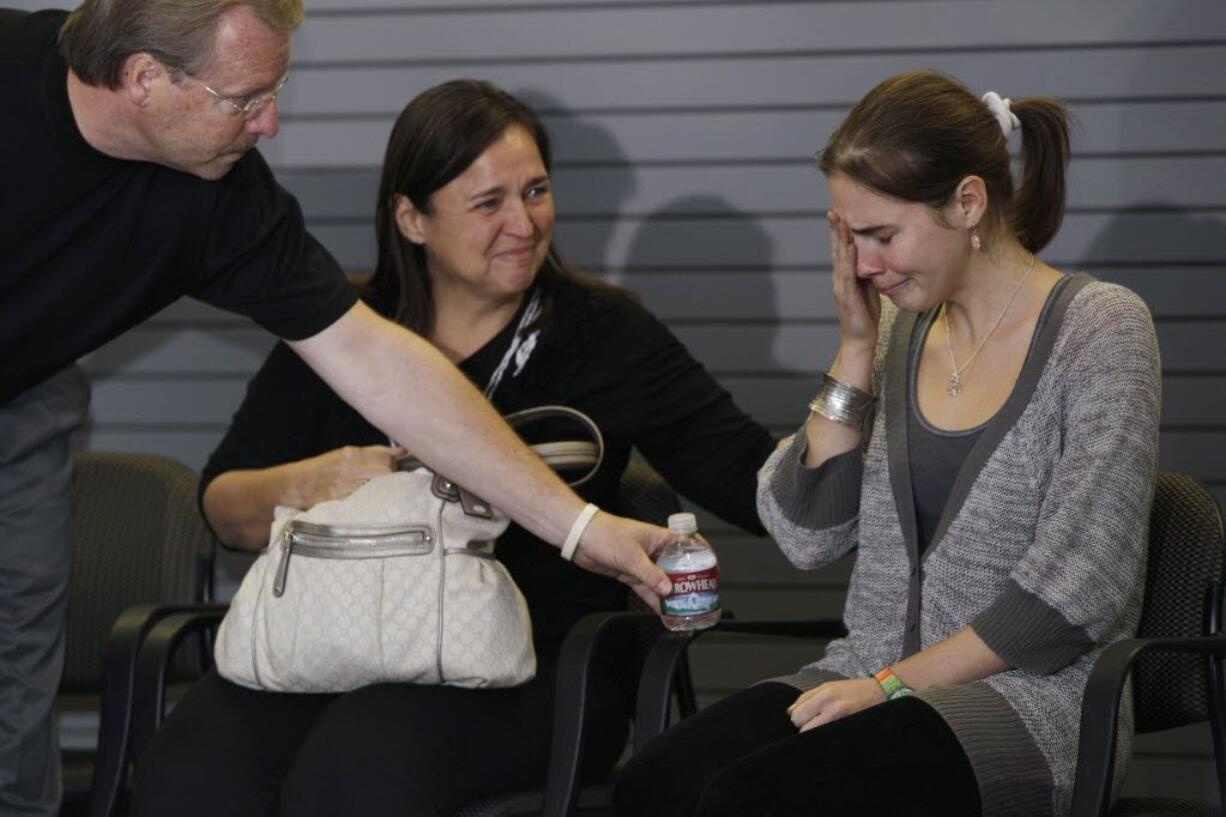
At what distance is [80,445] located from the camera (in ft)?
15.3

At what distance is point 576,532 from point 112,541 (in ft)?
4.20

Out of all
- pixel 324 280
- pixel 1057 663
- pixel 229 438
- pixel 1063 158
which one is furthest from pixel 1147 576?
pixel 229 438

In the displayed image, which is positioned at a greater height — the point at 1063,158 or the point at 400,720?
the point at 1063,158

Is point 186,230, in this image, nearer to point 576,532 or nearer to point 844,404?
point 576,532

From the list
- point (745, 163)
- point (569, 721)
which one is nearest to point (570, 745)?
point (569, 721)

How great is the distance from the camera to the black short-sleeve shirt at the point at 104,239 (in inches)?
118

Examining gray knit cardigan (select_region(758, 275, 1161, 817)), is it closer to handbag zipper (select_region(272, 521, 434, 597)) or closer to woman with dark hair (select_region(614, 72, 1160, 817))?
woman with dark hair (select_region(614, 72, 1160, 817))

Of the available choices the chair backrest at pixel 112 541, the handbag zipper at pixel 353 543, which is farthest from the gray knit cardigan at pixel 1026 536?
the chair backrest at pixel 112 541

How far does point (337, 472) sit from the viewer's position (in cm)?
345

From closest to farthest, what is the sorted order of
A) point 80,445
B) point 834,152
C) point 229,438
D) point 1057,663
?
point 1057,663
point 834,152
point 229,438
point 80,445

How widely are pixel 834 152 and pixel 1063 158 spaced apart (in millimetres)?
421

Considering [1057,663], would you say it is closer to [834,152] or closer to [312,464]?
[834,152]

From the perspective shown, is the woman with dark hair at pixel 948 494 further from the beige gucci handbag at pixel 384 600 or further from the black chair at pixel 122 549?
the black chair at pixel 122 549

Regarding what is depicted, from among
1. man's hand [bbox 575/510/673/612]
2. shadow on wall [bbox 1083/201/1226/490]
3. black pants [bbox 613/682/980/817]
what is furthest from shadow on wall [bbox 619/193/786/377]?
black pants [bbox 613/682/980/817]
